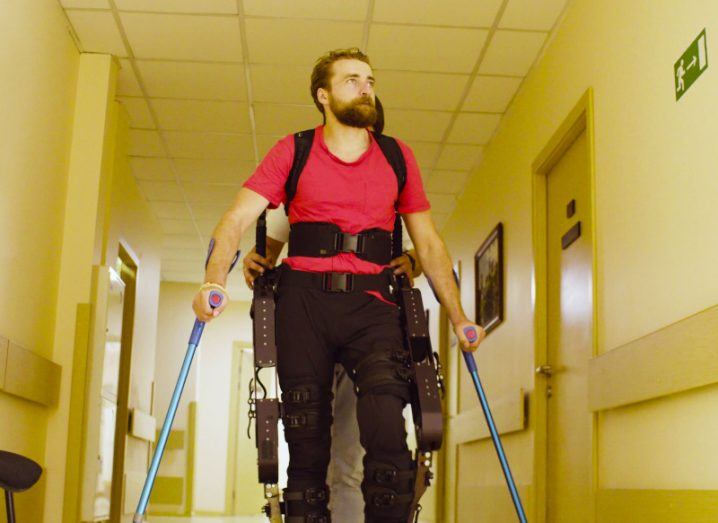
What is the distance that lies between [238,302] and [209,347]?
83 centimetres

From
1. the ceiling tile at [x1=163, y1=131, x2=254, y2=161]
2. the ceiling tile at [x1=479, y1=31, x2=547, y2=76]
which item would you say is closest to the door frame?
the ceiling tile at [x1=479, y1=31, x2=547, y2=76]

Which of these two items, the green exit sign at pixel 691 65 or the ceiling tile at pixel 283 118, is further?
the ceiling tile at pixel 283 118

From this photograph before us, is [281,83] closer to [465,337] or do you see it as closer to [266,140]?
[266,140]

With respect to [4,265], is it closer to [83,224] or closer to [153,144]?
[83,224]

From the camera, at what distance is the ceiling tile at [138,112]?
5.78m

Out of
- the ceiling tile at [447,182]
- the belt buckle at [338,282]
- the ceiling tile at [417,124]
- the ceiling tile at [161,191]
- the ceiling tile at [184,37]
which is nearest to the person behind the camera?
the belt buckle at [338,282]

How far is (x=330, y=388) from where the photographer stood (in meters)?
2.47

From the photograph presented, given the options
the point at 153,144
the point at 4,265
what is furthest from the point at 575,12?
the point at 153,144

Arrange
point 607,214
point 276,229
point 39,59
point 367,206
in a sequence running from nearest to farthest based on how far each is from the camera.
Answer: point 367,206 < point 276,229 < point 607,214 < point 39,59

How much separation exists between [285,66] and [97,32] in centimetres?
105

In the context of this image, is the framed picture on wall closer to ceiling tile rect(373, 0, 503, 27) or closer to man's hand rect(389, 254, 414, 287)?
ceiling tile rect(373, 0, 503, 27)

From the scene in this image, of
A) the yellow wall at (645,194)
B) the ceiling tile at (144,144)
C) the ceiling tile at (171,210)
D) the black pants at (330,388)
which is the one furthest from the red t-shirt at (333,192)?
the ceiling tile at (171,210)

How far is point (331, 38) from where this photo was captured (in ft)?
15.9

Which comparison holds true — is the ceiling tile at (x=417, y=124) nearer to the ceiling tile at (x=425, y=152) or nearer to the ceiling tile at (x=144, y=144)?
the ceiling tile at (x=425, y=152)
